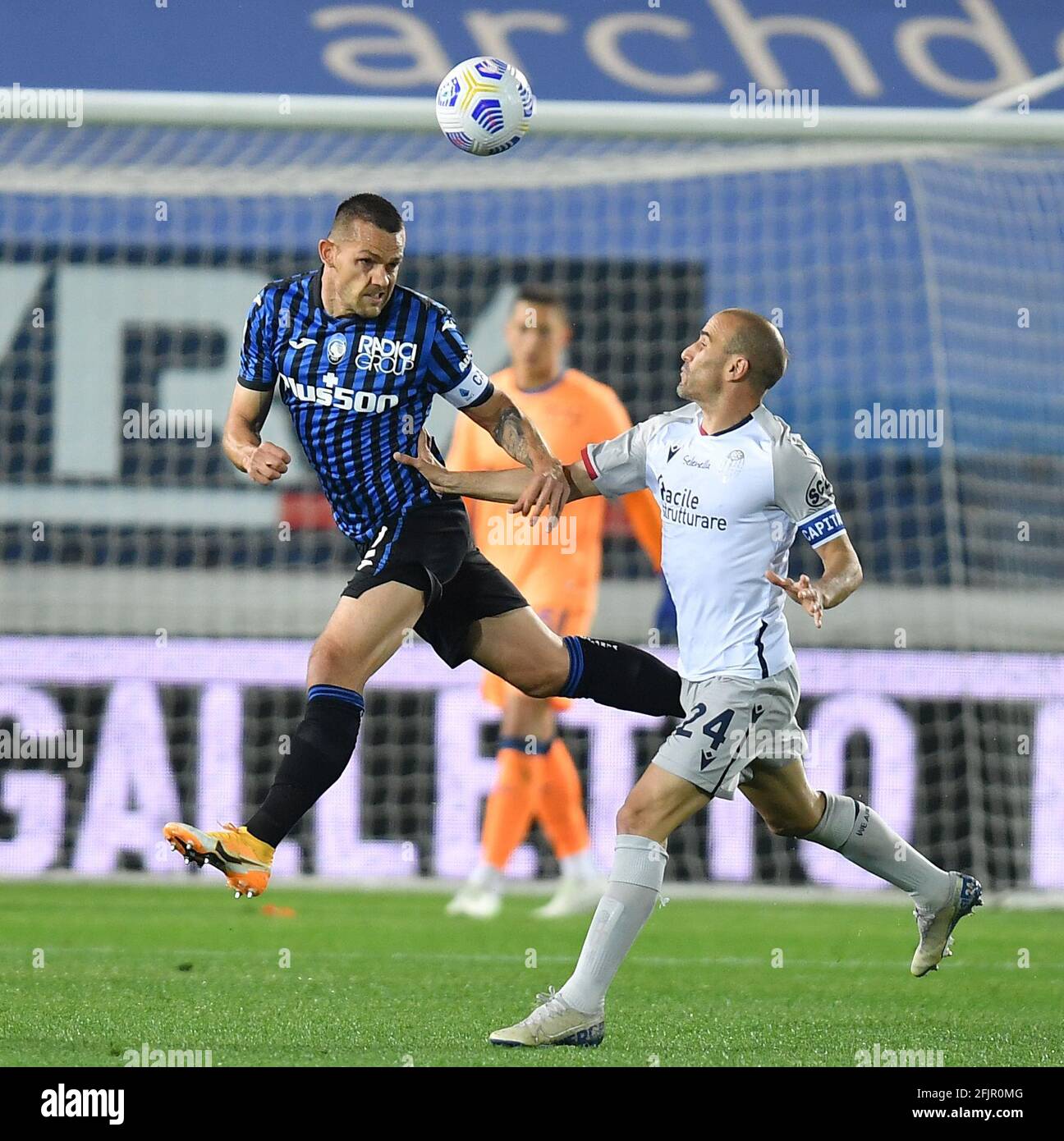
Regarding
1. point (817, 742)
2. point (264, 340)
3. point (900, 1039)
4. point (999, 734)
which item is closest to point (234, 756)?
point (817, 742)

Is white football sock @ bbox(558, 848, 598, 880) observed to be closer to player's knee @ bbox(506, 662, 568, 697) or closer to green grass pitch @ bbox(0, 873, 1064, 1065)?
green grass pitch @ bbox(0, 873, 1064, 1065)

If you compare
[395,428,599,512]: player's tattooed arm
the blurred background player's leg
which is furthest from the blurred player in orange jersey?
[395,428,599,512]: player's tattooed arm

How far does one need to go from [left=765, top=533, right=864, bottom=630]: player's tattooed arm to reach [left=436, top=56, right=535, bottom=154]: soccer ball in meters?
1.86

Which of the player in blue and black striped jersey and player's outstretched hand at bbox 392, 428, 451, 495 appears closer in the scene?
the player in blue and black striped jersey

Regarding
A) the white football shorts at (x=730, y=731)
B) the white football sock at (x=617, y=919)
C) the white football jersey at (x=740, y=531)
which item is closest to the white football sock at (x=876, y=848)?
the white football shorts at (x=730, y=731)

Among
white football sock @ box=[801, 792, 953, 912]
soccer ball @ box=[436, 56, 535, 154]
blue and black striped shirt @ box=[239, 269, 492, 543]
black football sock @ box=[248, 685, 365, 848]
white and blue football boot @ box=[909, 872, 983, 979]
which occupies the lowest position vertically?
white and blue football boot @ box=[909, 872, 983, 979]

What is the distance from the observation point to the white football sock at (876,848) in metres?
5.57

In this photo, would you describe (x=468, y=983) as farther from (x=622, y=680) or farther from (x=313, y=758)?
(x=313, y=758)

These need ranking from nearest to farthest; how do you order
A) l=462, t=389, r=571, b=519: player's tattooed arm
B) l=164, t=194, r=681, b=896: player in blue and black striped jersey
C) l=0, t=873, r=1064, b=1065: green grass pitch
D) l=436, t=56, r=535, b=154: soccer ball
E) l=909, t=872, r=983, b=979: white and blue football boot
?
l=0, t=873, r=1064, b=1065: green grass pitch, l=164, t=194, r=681, b=896: player in blue and black striped jersey, l=462, t=389, r=571, b=519: player's tattooed arm, l=909, t=872, r=983, b=979: white and blue football boot, l=436, t=56, r=535, b=154: soccer ball

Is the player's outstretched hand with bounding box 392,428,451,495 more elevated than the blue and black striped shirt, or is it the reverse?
the blue and black striped shirt

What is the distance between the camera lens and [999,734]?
409 inches

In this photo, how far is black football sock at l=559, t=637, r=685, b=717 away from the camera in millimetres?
5879

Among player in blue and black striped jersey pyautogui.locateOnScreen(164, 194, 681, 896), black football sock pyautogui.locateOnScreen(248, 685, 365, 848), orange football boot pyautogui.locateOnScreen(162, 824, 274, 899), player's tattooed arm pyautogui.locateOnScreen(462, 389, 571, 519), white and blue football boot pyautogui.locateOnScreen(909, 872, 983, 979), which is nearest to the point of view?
orange football boot pyautogui.locateOnScreen(162, 824, 274, 899)

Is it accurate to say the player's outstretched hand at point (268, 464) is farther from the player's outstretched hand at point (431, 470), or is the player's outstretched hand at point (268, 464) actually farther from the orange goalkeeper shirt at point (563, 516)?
the orange goalkeeper shirt at point (563, 516)
